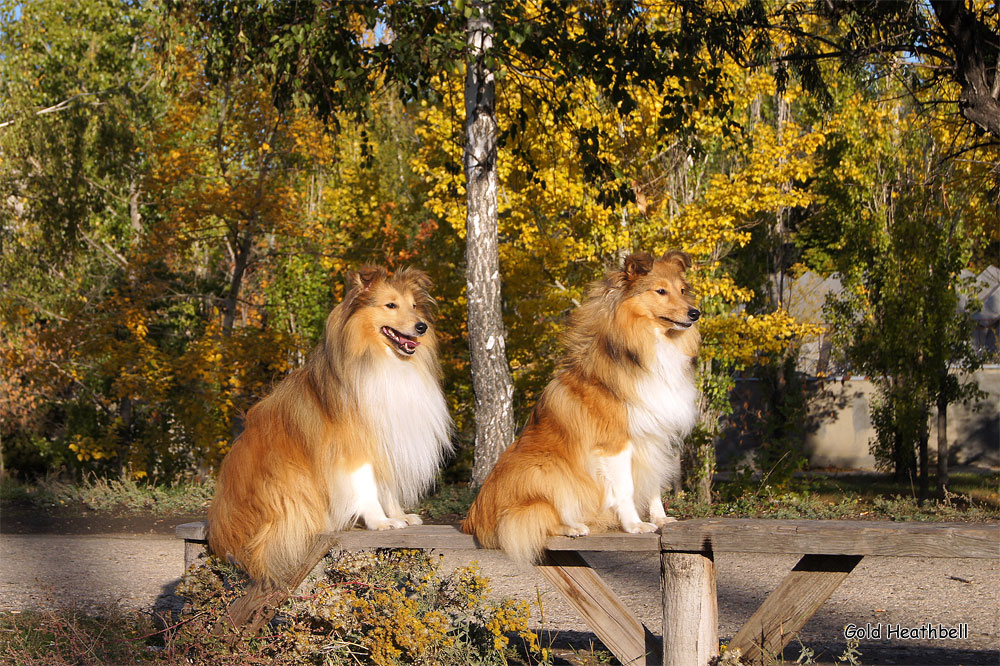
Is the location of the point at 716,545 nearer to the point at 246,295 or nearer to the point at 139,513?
the point at 139,513

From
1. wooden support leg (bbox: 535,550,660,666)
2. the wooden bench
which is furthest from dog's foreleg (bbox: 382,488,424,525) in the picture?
wooden support leg (bbox: 535,550,660,666)

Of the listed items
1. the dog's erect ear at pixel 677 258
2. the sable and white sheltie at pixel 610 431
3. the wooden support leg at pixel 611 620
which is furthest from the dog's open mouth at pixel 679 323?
the wooden support leg at pixel 611 620

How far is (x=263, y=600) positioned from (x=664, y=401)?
7.40 feet

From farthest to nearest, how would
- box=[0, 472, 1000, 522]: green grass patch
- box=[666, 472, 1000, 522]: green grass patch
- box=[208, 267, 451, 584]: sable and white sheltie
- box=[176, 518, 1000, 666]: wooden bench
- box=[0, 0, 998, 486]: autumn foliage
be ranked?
box=[0, 0, 998, 486]: autumn foliage
box=[0, 472, 1000, 522]: green grass patch
box=[666, 472, 1000, 522]: green grass patch
box=[208, 267, 451, 584]: sable and white sheltie
box=[176, 518, 1000, 666]: wooden bench

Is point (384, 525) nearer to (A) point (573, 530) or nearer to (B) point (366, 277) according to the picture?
(A) point (573, 530)

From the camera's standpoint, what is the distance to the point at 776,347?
12.1 metres

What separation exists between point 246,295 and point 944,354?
14.1 meters

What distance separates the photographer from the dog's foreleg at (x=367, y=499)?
469 cm

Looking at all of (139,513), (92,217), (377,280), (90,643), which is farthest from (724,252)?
(92,217)

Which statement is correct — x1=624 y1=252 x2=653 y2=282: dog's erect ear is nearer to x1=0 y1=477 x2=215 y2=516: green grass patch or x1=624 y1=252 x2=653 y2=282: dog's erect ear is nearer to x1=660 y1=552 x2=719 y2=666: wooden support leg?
x1=660 y1=552 x2=719 y2=666: wooden support leg

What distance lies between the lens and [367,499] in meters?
4.71

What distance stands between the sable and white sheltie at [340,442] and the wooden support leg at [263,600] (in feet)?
0.17

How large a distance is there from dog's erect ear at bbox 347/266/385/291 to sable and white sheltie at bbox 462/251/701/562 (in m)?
1.11

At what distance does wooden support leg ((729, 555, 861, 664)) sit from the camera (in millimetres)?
3857
